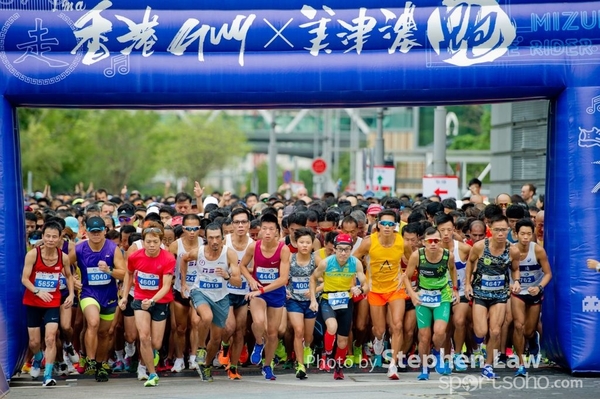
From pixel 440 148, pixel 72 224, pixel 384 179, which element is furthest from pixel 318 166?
pixel 72 224

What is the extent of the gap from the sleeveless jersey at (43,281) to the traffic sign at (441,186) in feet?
34.8

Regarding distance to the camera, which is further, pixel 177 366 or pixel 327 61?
pixel 177 366

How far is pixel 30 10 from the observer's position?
39.3ft

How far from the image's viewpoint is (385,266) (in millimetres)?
12609

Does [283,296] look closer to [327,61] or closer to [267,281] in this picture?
[267,281]

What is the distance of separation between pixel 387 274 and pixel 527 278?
1.60 metres

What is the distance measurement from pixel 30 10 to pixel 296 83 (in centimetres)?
299

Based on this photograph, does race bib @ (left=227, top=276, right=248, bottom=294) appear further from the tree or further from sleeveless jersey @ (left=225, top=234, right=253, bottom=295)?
the tree

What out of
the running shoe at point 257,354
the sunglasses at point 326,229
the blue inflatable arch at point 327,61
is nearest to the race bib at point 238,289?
the running shoe at point 257,354

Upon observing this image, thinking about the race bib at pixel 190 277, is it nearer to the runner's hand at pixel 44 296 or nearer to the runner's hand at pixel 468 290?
the runner's hand at pixel 44 296

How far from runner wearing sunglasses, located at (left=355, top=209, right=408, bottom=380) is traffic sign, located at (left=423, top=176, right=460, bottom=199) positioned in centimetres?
866

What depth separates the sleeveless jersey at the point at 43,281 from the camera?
1196 centimetres

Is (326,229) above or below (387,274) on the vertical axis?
above

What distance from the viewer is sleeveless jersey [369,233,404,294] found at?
12617 millimetres
